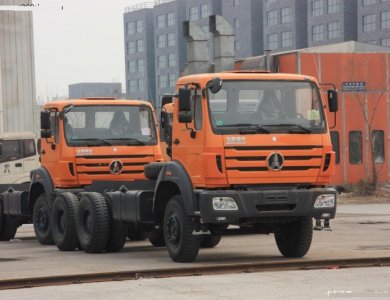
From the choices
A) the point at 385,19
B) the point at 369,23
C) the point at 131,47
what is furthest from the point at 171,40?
the point at 385,19

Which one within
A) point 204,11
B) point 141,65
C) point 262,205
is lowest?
point 262,205

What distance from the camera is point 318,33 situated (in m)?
112

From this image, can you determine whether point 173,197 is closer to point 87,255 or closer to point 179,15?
point 87,255

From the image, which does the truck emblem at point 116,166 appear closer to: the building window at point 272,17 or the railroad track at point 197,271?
the railroad track at point 197,271

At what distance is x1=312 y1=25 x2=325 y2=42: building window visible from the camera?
111 m

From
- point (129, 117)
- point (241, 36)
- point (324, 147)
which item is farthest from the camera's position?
point (241, 36)

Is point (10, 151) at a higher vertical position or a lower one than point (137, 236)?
higher

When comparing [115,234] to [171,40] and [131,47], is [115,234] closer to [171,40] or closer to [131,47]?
[171,40]

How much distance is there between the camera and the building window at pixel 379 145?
45406mm

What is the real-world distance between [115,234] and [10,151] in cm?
1515

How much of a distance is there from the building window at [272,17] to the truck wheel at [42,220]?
99.9 meters

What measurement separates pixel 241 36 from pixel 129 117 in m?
106

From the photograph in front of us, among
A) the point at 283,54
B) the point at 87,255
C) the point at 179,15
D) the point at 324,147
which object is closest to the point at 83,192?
the point at 87,255

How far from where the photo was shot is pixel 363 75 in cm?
4466
